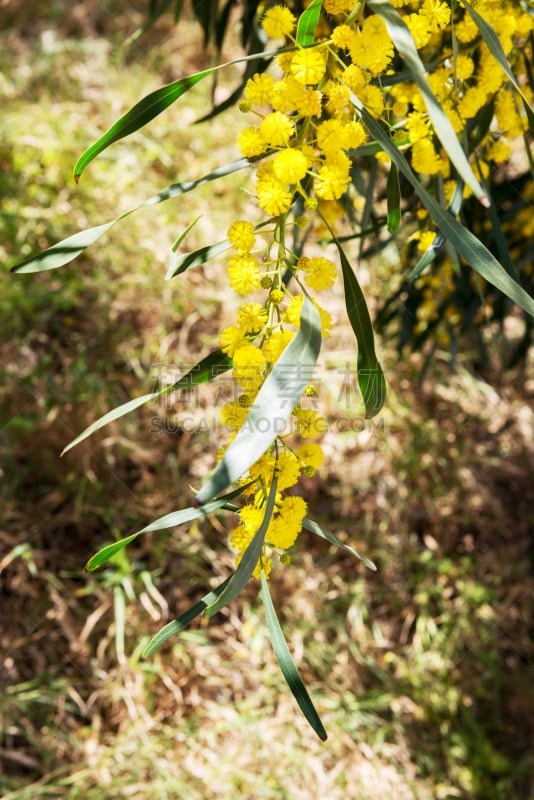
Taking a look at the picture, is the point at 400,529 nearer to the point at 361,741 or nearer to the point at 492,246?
the point at 361,741

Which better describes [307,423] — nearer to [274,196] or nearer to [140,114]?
[274,196]

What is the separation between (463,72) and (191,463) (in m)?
1.45

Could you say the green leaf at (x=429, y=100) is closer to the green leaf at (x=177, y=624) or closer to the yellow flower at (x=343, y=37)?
the yellow flower at (x=343, y=37)

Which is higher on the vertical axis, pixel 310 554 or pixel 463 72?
pixel 463 72

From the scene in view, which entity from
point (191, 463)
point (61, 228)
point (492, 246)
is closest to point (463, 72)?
point (492, 246)

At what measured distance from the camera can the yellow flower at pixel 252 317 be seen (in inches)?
28.3

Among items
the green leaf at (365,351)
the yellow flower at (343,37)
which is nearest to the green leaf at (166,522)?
the green leaf at (365,351)

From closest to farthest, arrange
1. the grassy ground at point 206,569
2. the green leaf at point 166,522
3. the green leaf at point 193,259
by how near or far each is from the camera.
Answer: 1. the green leaf at point 166,522
2. the green leaf at point 193,259
3. the grassy ground at point 206,569

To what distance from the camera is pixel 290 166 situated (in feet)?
2.19

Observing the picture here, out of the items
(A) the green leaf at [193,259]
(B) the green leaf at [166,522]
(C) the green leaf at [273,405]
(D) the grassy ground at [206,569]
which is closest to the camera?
(C) the green leaf at [273,405]

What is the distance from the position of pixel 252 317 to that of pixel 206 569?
1385 millimetres

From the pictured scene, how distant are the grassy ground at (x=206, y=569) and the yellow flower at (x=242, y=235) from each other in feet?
4.16

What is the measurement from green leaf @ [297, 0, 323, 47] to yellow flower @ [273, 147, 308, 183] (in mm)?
157

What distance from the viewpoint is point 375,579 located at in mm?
2037
